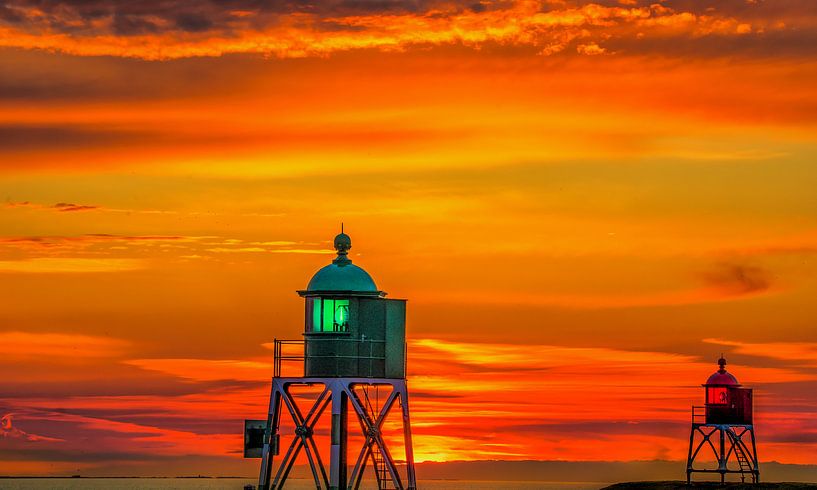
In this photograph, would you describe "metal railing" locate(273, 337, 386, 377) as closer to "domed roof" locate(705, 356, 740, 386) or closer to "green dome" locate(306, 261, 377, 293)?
"green dome" locate(306, 261, 377, 293)

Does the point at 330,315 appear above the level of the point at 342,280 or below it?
below

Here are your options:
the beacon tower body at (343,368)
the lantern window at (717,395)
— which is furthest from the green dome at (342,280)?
the lantern window at (717,395)

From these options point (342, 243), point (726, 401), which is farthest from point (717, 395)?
point (342, 243)

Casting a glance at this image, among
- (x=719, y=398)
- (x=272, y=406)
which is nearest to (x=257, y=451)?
(x=272, y=406)

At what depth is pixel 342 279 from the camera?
72562 mm

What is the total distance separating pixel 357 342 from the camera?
7200cm

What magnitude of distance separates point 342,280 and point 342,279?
8 cm

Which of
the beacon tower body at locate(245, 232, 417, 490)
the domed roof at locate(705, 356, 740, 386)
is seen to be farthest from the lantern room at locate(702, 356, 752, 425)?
the beacon tower body at locate(245, 232, 417, 490)

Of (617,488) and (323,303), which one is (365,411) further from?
(617,488)

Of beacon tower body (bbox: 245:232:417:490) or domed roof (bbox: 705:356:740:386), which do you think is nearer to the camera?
beacon tower body (bbox: 245:232:417:490)

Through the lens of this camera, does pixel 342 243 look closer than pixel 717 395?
Yes

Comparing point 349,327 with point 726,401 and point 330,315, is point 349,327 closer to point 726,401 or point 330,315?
point 330,315

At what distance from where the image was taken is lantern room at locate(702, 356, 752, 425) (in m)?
102

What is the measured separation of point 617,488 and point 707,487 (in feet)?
25.9
